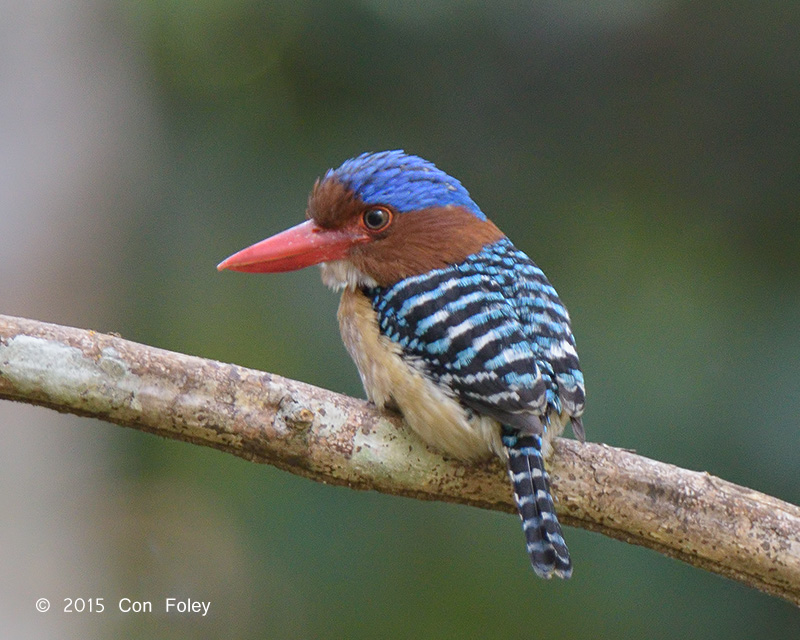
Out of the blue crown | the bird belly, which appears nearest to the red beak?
the blue crown

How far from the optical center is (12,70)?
3.71m

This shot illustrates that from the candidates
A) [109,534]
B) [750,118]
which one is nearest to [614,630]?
[109,534]

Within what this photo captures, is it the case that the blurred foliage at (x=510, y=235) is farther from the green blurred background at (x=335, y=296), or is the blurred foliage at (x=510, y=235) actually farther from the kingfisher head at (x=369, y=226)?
the kingfisher head at (x=369, y=226)

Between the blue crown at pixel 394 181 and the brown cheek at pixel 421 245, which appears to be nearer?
the brown cheek at pixel 421 245

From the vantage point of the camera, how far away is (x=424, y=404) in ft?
7.00

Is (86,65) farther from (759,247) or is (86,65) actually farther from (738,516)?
(738,516)

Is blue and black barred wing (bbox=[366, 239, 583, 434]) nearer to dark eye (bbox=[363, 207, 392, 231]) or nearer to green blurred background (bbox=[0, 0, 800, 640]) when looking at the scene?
dark eye (bbox=[363, 207, 392, 231])

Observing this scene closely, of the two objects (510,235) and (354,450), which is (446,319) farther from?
(510,235)

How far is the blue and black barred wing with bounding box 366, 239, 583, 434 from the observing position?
81.1 inches

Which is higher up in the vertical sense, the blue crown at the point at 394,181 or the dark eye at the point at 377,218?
the blue crown at the point at 394,181

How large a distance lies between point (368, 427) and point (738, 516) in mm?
Answer: 866

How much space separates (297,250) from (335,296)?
97 centimetres

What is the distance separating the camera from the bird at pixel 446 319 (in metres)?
2.05

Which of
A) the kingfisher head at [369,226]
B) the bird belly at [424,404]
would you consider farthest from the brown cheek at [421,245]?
the bird belly at [424,404]
